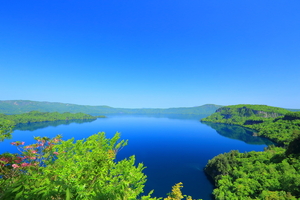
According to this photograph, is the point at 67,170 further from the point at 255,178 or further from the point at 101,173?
the point at 255,178

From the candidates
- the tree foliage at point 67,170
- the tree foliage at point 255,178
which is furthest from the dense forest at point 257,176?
the tree foliage at point 67,170

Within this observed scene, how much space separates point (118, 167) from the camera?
12.3m

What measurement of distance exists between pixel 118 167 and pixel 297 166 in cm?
5836

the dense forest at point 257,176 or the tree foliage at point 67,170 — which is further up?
the tree foliage at point 67,170

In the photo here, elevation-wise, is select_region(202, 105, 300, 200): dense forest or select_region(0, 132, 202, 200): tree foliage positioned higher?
select_region(0, 132, 202, 200): tree foliage

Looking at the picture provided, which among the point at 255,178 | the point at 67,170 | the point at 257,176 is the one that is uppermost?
the point at 67,170

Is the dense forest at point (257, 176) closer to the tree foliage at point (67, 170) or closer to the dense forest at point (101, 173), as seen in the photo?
the dense forest at point (101, 173)

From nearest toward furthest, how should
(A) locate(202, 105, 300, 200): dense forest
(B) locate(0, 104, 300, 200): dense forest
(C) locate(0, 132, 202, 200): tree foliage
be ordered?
(B) locate(0, 104, 300, 200): dense forest → (C) locate(0, 132, 202, 200): tree foliage → (A) locate(202, 105, 300, 200): dense forest

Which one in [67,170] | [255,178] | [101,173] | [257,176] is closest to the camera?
[67,170]

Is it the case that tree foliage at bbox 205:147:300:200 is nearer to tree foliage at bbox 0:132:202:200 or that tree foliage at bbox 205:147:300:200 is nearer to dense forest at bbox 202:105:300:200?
dense forest at bbox 202:105:300:200

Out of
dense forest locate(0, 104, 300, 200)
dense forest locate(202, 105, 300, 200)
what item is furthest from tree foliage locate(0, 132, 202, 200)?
dense forest locate(202, 105, 300, 200)

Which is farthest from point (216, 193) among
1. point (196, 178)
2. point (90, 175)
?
point (90, 175)

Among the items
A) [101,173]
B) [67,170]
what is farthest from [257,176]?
[67,170]

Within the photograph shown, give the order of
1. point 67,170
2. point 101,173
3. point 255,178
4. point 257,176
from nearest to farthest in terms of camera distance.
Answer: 1. point 67,170
2. point 101,173
3. point 255,178
4. point 257,176
